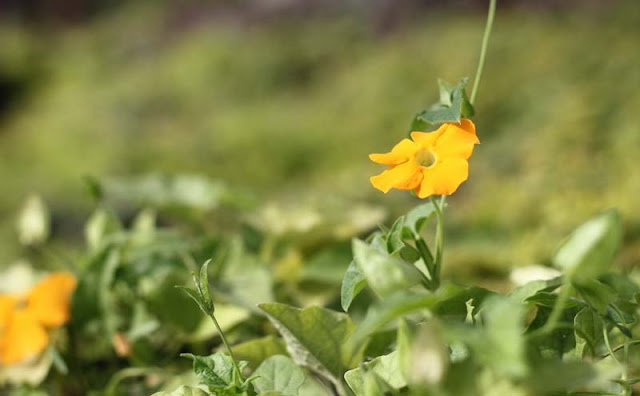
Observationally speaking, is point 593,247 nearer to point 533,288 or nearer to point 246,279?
point 533,288

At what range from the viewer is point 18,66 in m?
3.93

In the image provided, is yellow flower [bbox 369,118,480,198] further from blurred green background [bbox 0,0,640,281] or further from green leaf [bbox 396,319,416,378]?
blurred green background [bbox 0,0,640,281]

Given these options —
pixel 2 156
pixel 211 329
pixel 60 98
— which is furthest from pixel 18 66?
pixel 211 329

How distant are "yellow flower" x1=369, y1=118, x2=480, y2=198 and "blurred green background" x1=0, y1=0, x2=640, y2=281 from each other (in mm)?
483

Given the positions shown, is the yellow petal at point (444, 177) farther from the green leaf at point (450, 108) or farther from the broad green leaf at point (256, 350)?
the broad green leaf at point (256, 350)

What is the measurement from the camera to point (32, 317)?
0.77 meters

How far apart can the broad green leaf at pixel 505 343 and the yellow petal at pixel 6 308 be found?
0.57 meters

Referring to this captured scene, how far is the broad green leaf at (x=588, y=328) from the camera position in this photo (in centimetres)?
50

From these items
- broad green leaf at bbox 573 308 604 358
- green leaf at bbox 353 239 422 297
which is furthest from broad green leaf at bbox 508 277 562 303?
green leaf at bbox 353 239 422 297

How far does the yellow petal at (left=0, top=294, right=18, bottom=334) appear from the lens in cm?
76

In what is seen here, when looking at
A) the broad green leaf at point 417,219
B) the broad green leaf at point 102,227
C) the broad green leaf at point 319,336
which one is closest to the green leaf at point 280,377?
the broad green leaf at point 319,336

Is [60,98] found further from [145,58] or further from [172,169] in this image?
[172,169]

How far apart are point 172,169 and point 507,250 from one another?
4.89 feet

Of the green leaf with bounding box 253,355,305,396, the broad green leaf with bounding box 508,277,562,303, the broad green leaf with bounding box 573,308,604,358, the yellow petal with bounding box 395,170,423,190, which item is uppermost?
the yellow petal with bounding box 395,170,423,190
